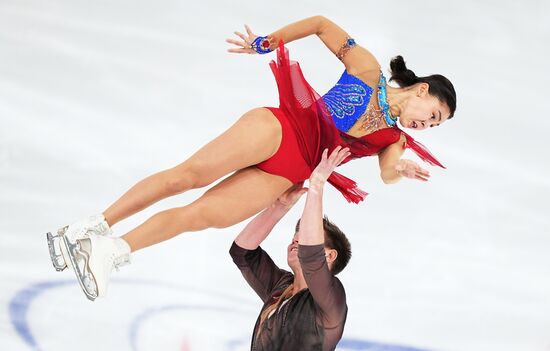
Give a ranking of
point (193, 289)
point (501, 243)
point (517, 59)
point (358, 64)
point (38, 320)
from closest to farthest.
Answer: point (358, 64)
point (38, 320)
point (193, 289)
point (501, 243)
point (517, 59)

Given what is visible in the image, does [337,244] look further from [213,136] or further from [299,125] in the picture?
[213,136]

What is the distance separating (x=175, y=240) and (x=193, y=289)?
16.3 inches

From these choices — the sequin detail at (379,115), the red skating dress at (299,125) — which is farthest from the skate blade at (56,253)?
the sequin detail at (379,115)

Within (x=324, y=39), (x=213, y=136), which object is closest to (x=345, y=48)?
(x=324, y=39)

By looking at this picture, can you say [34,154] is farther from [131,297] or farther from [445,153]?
[445,153]

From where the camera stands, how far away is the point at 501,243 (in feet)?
18.0

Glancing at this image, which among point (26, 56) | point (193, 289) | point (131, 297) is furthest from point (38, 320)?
point (26, 56)

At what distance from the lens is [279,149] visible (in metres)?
3.74

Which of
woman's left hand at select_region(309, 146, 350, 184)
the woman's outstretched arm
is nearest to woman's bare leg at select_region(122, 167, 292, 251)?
woman's left hand at select_region(309, 146, 350, 184)

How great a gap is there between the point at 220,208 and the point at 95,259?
1.97 feet

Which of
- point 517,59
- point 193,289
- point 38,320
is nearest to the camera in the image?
point 38,320

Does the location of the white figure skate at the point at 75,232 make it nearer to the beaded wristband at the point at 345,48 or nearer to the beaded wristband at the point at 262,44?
the beaded wristband at the point at 262,44

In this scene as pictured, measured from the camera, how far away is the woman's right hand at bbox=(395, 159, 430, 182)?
362cm

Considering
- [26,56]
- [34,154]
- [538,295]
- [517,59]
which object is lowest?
[538,295]
